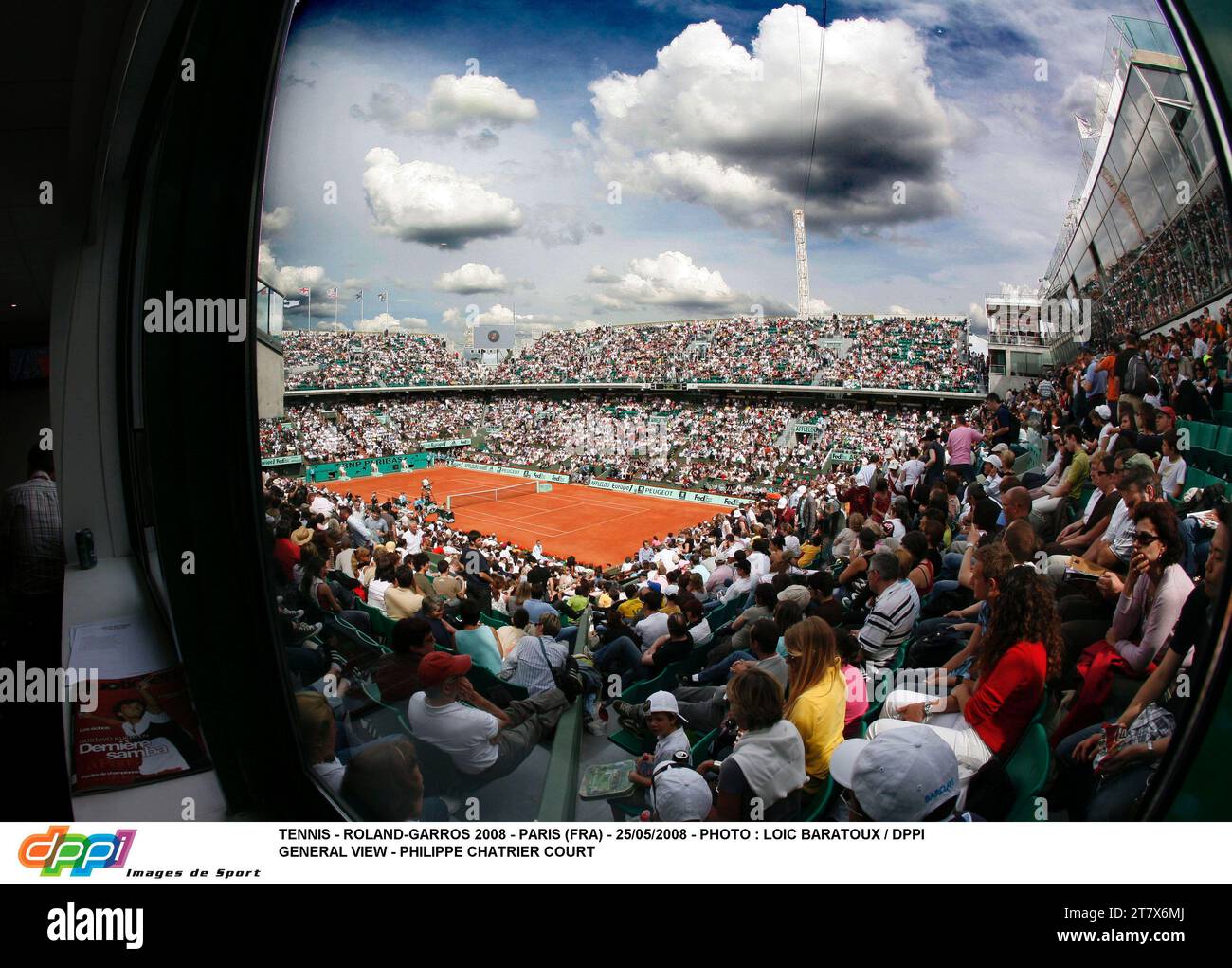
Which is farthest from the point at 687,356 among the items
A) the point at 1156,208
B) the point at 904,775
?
the point at 904,775

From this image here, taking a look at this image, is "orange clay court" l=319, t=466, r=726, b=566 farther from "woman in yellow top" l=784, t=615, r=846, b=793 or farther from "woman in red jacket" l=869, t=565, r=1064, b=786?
"woman in red jacket" l=869, t=565, r=1064, b=786

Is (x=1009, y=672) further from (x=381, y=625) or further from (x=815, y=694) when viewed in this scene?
(x=381, y=625)

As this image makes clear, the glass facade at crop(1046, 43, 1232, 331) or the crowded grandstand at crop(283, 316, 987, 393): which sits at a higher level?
the crowded grandstand at crop(283, 316, 987, 393)

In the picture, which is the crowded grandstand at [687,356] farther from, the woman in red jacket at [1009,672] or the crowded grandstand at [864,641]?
the woman in red jacket at [1009,672]

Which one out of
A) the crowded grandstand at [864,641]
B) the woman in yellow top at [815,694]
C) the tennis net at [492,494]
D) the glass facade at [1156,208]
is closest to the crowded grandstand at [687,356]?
the tennis net at [492,494]

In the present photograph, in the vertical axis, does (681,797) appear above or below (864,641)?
below

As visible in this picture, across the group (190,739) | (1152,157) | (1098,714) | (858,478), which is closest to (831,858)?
(1098,714)

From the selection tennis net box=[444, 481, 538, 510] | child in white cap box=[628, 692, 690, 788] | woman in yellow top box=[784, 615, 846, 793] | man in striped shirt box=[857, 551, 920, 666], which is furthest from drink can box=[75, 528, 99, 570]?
tennis net box=[444, 481, 538, 510]
